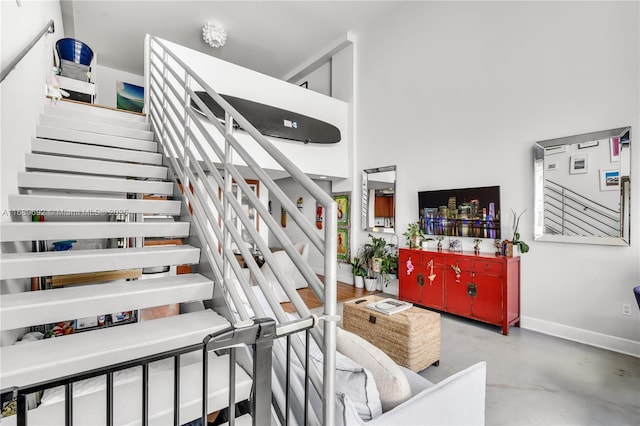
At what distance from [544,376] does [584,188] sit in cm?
194

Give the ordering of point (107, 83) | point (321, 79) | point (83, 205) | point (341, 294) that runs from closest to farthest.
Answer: point (83, 205) < point (341, 294) < point (321, 79) < point (107, 83)

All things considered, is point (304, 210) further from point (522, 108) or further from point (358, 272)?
point (522, 108)

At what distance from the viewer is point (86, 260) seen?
67.1 inches

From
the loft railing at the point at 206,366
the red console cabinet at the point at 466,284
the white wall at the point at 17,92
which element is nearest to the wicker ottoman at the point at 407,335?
the red console cabinet at the point at 466,284

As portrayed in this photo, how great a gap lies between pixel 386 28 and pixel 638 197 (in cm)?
426

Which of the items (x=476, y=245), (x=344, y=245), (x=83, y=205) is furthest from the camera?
(x=344, y=245)

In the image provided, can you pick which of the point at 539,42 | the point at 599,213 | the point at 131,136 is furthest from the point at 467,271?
the point at 131,136

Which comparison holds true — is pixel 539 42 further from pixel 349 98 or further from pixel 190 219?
pixel 190 219

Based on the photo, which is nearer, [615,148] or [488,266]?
[615,148]

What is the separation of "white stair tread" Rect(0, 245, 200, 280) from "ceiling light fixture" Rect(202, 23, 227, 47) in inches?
204

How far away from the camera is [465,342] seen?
3.20 m

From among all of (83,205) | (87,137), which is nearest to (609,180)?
(83,205)

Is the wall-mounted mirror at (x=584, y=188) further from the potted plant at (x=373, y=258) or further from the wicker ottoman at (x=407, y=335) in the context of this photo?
the potted plant at (x=373, y=258)

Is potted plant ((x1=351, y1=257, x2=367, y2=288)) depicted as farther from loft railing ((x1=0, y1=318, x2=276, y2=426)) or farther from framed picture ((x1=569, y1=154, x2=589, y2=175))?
loft railing ((x1=0, y1=318, x2=276, y2=426))
